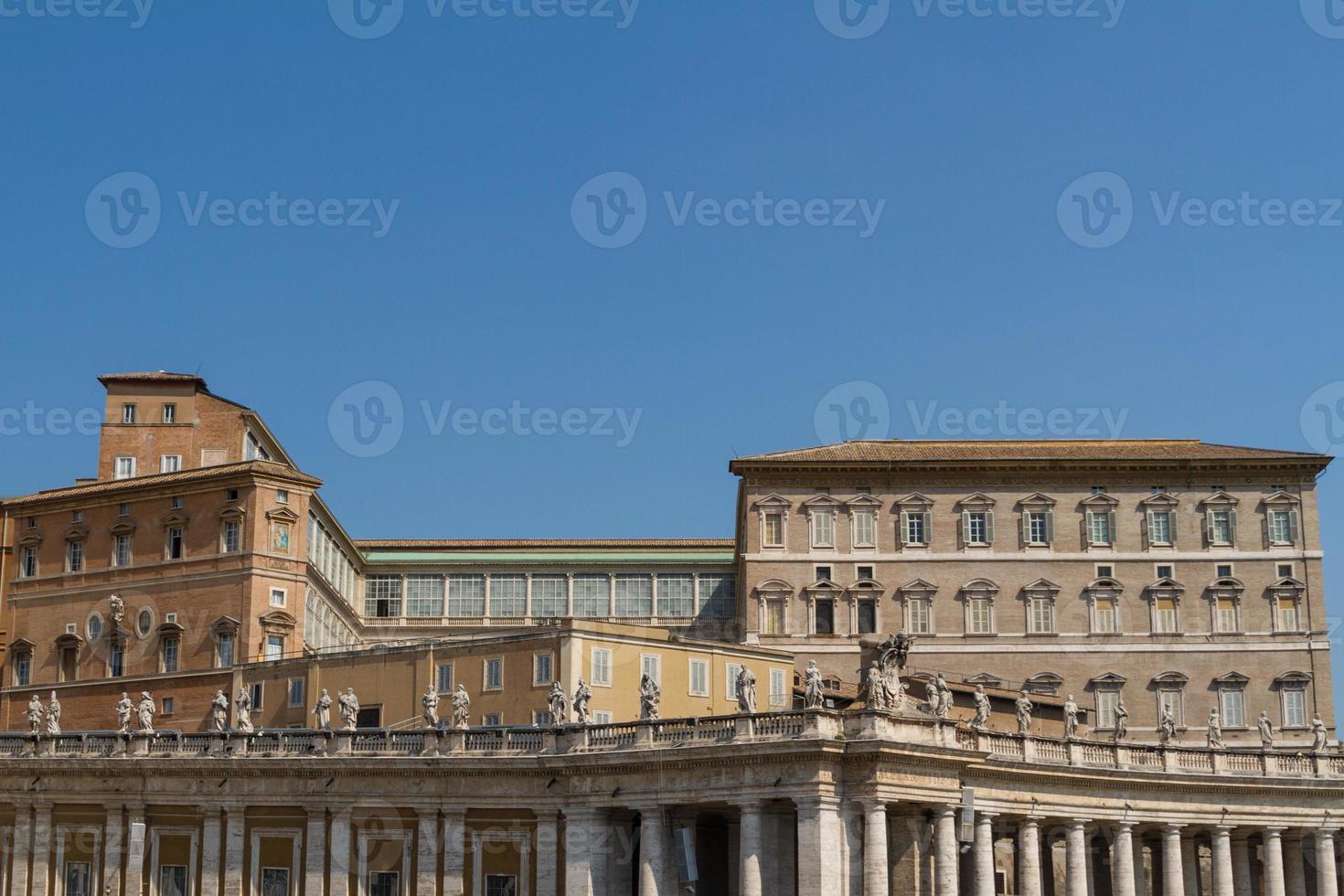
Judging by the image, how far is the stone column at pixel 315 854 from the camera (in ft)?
203

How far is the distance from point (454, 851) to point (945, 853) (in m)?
15.8

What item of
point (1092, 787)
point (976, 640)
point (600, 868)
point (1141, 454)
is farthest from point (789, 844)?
point (1141, 454)

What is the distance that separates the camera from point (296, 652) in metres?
90.4

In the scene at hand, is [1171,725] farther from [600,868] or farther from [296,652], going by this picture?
[296,652]

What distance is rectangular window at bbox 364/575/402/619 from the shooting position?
379ft

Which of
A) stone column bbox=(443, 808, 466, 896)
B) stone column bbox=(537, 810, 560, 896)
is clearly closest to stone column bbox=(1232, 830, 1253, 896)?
stone column bbox=(537, 810, 560, 896)

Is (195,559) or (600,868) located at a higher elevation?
(195,559)

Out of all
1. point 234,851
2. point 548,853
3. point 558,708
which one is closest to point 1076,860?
point 548,853

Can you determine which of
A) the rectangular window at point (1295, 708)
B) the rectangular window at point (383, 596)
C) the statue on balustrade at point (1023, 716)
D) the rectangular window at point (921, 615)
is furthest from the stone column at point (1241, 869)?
the rectangular window at point (383, 596)

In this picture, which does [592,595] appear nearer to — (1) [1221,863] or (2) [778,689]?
(2) [778,689]

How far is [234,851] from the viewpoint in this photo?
63.8 meters

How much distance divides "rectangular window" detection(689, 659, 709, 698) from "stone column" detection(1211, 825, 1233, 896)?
64.7 ft

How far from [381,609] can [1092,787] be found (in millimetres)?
61747

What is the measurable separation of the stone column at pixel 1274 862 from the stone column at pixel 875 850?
743 inches
